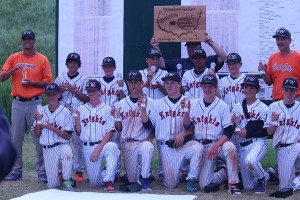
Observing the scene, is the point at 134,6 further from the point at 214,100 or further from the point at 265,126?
the point at 265,126

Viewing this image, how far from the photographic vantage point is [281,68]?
7543 mm

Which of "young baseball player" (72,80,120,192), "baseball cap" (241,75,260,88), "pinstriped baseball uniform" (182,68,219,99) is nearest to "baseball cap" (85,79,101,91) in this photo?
"young baseball player" (72,80,120,192)

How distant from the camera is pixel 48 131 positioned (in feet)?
25.3

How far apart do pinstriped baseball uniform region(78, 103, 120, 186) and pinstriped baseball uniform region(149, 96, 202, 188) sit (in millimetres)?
558

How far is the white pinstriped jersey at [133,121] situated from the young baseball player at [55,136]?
66cm

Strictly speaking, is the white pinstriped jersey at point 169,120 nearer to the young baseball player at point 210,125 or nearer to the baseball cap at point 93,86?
the young baseball player at point 210,125

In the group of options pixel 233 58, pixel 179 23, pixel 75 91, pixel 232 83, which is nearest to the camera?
pixel 233 58

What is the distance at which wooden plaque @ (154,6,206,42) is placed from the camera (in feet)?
27.2

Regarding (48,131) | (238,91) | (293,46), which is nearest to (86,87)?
(48,131)

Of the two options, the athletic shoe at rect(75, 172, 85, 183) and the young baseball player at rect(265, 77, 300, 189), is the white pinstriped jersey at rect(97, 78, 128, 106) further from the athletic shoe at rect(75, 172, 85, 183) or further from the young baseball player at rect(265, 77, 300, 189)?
the young baseball player at rect(265, 77, 300, 189)

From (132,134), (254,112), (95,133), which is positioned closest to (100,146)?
(95,133)

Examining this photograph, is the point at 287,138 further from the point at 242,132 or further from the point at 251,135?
the point at 242,132

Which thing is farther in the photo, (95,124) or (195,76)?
(195,76)

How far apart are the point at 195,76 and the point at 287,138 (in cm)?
144
